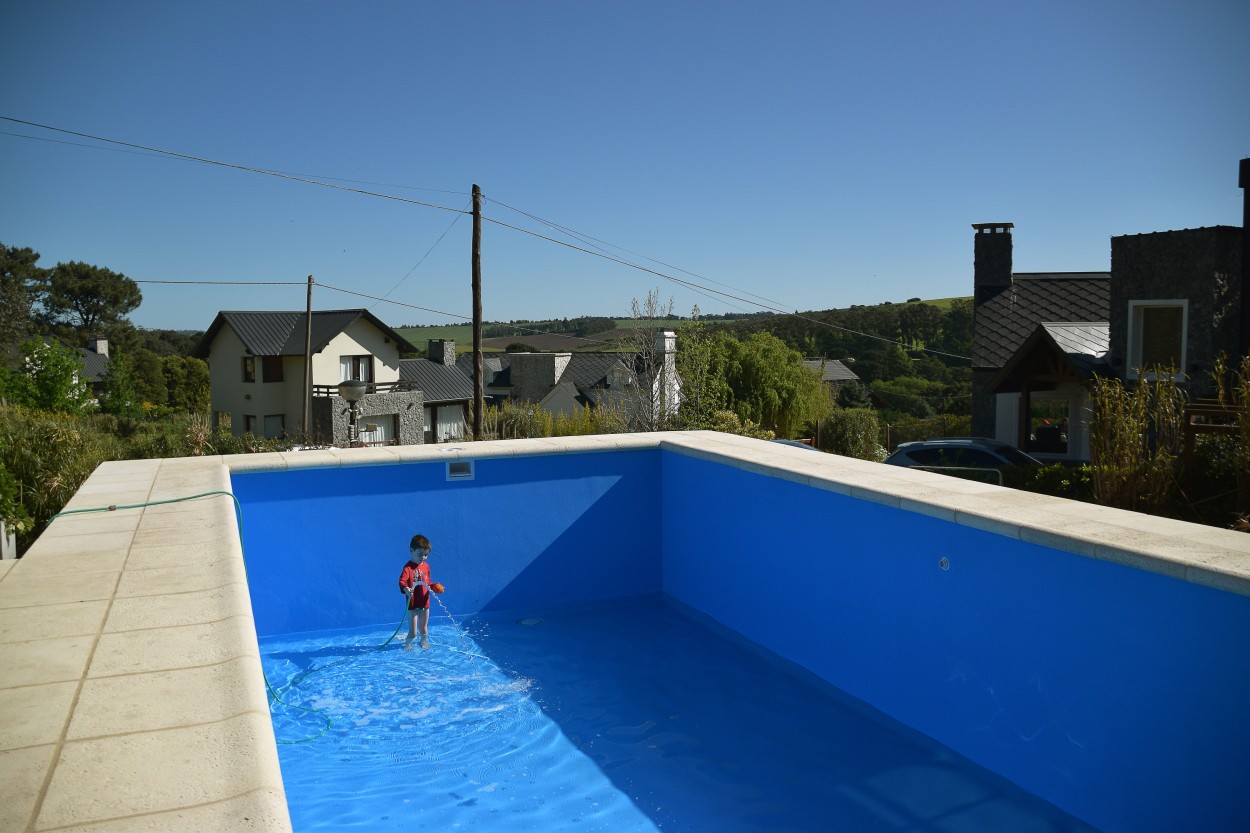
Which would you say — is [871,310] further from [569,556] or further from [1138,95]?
[569,556]

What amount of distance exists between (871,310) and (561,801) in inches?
2269

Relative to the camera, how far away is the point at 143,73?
25.9m

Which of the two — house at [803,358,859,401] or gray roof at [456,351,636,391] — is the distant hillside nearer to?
gray roof at [456,351,636,391]

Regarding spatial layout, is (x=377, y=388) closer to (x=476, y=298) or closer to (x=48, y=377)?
(x=48, y=377)

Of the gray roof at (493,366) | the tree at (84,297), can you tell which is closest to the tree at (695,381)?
the gray roof at (493,366)

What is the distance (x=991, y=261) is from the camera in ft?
71.9

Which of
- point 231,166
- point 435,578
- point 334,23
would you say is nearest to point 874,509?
point 435,578

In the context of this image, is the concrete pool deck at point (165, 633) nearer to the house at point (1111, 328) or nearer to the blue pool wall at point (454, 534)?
the blue pool wall at point (454, 534)

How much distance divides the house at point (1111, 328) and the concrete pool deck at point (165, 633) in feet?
21.9

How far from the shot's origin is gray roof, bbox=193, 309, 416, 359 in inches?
1518

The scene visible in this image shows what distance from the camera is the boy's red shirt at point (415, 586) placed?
672cm

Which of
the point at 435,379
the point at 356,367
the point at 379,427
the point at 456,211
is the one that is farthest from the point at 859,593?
the point at 435,379

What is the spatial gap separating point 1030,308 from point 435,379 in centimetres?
3089

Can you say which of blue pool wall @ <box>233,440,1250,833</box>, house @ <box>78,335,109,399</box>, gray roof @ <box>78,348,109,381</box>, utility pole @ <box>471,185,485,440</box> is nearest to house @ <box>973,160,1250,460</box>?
blue pool wall @ <box>233,440,1250,833</box>
